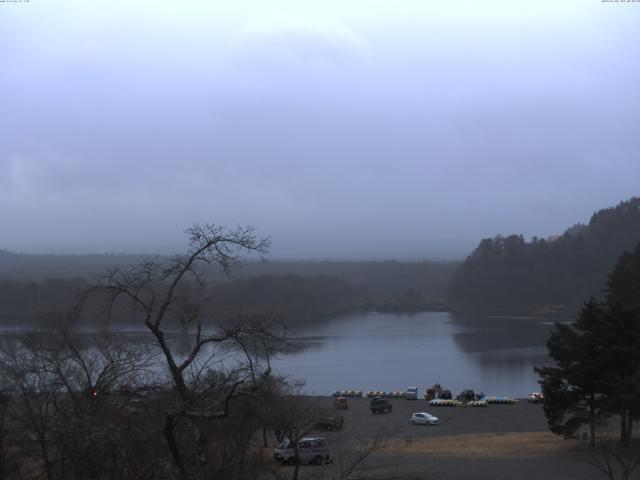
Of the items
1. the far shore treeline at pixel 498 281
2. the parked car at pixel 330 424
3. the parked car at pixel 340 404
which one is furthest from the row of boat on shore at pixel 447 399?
the far shore treeline at pixel 498 281

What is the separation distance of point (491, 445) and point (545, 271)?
146ft

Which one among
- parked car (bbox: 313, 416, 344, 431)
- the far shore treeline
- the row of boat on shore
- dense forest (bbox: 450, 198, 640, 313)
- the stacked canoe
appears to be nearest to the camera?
parked car (bbox: 313, 416, 344, 431)

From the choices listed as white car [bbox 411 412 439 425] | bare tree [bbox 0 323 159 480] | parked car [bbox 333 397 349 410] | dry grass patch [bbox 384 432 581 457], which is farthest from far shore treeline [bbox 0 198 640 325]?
bare tree [bbox 0 323 159 480]

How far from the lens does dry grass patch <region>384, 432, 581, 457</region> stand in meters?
10.2

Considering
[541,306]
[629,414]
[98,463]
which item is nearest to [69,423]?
[98,463]

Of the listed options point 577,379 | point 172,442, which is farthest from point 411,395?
point 172,442

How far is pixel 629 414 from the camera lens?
9305 mm

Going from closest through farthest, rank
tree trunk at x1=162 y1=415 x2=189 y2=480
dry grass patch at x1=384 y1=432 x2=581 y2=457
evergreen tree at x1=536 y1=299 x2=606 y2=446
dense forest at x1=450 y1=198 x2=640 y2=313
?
tree trunk at x1=162 y1=415 x2=189 y2=480 → evergreen tree at x1=536 y1=299 x2=606 y2=446 → dry grass patch at x1=384 y1=432 x2=581 y2=457 → dense forest at x1=450 y1=198 x2=640 y2=313

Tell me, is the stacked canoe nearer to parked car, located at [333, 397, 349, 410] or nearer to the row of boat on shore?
the row of boat on shore

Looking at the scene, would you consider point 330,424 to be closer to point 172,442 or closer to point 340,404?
point 340,404

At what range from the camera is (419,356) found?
91.3ft

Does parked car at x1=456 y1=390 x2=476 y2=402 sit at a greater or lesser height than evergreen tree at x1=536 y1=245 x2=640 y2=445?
lesser

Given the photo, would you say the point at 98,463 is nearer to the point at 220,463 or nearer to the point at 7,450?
the point at 220,463

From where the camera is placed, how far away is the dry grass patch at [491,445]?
10211 millimetres
